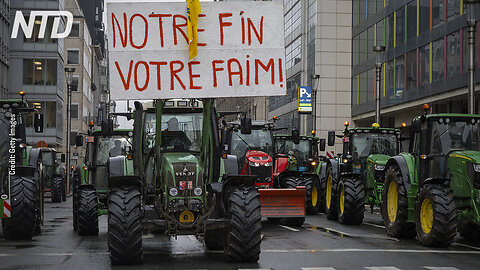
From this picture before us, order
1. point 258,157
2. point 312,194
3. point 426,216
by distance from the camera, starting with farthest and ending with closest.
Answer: point 312,194 < point 258,157 < point 426,216

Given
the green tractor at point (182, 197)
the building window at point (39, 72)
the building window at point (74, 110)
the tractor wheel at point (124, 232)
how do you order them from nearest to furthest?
1. the tractor wheel at point (124, 232)
2. the green tractor at point (182, 197)
3. the building window at point (39, 72)
4. the building window at point (74, 110)

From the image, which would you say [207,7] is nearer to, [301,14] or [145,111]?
[145,111]

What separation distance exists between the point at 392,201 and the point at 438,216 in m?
3.46

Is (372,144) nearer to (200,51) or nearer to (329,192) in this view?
(329,192)

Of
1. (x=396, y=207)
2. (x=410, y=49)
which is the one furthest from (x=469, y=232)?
(x=410, y=49)

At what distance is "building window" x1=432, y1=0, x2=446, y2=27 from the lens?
38.2m

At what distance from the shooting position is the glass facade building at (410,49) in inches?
1442

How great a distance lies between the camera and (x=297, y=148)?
1137 inches

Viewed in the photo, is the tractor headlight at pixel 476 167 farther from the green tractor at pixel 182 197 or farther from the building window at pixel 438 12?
the building window at pixel 438 12

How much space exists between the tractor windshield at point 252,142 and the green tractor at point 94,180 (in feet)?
14.9

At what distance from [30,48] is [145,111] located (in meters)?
49.4

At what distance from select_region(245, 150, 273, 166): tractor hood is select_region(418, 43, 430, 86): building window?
767 inches

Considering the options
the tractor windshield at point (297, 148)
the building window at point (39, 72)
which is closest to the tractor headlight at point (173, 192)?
the tractor windshield at point (297, 148)

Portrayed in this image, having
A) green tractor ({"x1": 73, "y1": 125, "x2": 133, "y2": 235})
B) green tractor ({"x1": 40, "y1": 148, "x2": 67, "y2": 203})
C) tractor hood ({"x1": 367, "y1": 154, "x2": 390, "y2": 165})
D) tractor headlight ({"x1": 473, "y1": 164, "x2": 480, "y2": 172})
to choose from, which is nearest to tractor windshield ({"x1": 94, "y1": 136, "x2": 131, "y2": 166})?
green tractor ({"x1": 73, "y1": 125, "x2": 133, "y2": 235})
